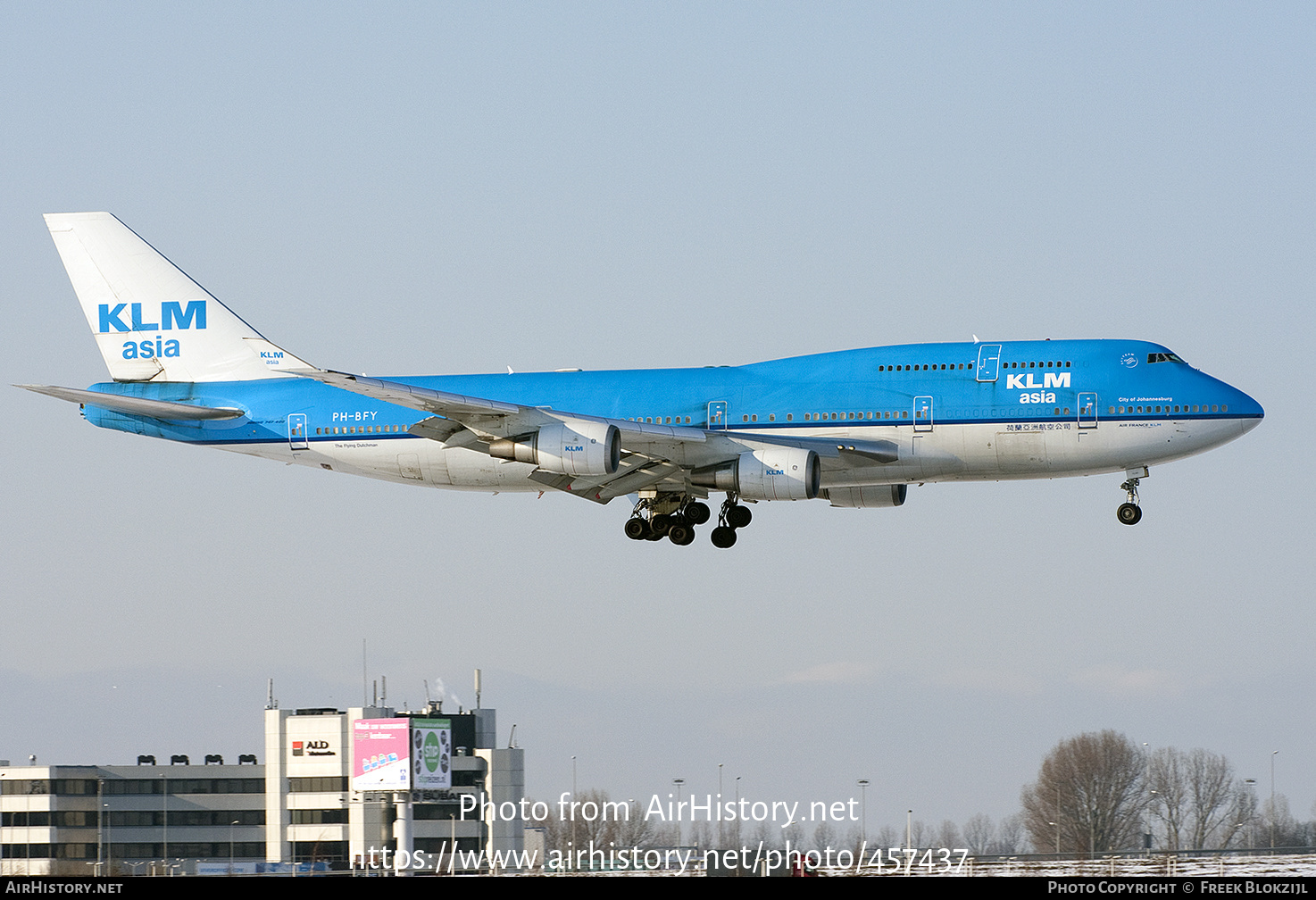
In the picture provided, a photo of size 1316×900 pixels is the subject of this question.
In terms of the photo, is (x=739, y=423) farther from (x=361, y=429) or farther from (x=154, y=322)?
(x=154, y=322)

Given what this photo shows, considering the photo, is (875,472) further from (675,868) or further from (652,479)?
(675,868)

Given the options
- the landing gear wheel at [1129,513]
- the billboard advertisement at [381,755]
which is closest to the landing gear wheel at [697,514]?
the landing gear wheel at [1129,513]

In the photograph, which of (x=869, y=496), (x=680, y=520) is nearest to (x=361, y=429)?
(x=680, y=520)

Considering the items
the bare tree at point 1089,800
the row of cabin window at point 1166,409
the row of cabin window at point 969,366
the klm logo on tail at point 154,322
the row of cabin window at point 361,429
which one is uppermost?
the klm logo on tail at point 154,322

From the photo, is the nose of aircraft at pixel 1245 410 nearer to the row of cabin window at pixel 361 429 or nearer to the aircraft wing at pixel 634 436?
the aircraft wing at pixel 634 436

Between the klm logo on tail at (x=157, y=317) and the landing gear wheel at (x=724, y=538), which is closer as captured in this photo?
the landing gear wheel at (x=724, y=538)

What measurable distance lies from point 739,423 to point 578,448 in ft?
18.7

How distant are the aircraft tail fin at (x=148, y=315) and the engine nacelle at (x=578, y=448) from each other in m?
14.3

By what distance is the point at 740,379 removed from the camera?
54.6 meters

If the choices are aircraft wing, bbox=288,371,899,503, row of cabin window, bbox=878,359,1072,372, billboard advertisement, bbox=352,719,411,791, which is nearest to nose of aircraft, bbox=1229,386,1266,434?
row of cabin window, bbox=878,359,1072,372

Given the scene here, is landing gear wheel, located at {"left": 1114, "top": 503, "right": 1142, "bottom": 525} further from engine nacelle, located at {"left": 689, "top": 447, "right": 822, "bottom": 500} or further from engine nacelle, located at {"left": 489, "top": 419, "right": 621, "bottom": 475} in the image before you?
engine nacelle, located at {"left": 489, "top": 419, "right": 621, "bottom": 475}

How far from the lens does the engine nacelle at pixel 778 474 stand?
5078 cm
